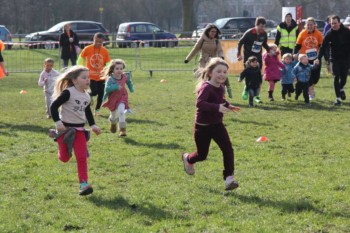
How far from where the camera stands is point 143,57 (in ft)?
95.3

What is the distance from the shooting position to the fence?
25425mm

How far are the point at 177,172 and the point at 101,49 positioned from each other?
5.83 meters

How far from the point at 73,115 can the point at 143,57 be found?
2152 centimetres

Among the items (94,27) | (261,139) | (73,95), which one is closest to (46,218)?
(73,95)

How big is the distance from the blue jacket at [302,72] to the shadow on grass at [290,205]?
8.65 metres

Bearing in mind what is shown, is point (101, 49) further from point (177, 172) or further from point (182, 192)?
point (182, 192)

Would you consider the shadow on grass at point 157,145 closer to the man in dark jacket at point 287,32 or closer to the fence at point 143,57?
the man in dark jacket at point 287,32

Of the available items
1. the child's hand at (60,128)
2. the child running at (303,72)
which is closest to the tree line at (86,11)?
the child running at (303,72)

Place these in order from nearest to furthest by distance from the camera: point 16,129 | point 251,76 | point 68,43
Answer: point 16,129 < point 251,76 < point 68,43

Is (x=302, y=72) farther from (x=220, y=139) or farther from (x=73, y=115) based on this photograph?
(x=73, y=115)

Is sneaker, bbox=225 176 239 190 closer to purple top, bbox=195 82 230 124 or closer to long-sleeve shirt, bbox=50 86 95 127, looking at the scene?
purple top, bbox=195 82 230 124

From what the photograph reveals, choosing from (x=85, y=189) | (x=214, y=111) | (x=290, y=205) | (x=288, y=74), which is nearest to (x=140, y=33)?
(x=288, y=74)

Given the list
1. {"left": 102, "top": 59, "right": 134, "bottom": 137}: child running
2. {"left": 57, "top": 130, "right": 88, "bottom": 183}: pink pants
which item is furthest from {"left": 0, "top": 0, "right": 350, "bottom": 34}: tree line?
{"left": 57, "top": 130, "right": 88, "bottom": 183}: pink pants

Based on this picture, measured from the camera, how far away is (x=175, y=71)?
86.3ft
